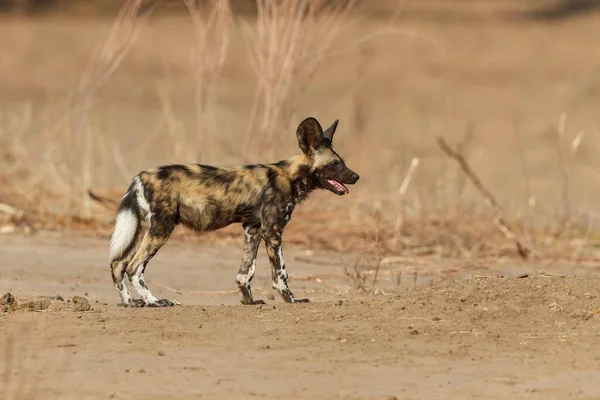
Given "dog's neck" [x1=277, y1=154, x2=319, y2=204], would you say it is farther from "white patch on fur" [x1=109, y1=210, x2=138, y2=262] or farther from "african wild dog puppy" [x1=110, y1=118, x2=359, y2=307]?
"white patch on fur" [x1=109, y1=210, x2=138, y2=262]

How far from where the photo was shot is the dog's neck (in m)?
8.38

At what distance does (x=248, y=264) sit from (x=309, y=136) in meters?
0.85

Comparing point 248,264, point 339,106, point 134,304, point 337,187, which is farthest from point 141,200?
point 339,106

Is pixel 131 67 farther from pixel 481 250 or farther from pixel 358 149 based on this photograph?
pixel 481 250

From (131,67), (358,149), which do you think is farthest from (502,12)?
(358,149)

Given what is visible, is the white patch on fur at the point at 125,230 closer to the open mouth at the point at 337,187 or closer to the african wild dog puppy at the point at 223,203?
the african wild dog puppy at the point at 223,203

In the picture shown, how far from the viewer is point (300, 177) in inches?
330

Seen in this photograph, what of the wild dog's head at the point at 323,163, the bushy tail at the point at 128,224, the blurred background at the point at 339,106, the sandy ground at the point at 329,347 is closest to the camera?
the sandy ground at the point at 329,347

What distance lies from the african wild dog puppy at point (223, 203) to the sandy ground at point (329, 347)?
38 cm

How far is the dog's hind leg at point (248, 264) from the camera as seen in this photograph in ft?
27.3

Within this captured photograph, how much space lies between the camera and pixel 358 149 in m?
14.0

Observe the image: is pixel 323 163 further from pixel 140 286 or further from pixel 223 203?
pixel 140 286

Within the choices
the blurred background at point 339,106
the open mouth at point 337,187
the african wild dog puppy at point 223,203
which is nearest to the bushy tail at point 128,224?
the african wild dog puppy at point 223,203

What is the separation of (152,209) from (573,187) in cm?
948
